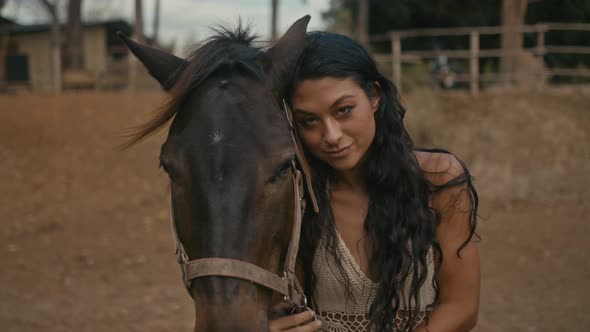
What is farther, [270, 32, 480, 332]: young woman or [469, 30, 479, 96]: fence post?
[469, 30, 479, 96]: fence post

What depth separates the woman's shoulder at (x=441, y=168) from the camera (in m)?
2.36

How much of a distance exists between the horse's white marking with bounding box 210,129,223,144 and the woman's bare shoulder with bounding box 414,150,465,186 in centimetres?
93

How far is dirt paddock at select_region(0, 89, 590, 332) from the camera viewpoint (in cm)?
643

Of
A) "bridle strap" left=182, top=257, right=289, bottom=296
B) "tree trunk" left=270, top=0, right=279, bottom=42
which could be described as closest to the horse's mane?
"bridle strap" left=182, top=257, right=289, bottom=296

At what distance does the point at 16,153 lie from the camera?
11.0 m

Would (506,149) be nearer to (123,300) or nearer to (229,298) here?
(123,300)

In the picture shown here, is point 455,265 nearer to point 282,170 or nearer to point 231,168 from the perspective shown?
point 282,170

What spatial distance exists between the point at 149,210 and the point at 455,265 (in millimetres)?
8324

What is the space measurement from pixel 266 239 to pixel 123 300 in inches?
209

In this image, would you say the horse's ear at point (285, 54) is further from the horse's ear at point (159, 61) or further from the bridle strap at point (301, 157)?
the horse's ear at point (159, 61)

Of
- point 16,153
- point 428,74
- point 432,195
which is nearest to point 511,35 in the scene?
point 428,74

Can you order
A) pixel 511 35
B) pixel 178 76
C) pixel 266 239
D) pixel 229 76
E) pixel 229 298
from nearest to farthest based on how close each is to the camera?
pixel 229 298 < pixel 266 239 < pixel 229 76 < pixel 178 76 < pixel 511 35

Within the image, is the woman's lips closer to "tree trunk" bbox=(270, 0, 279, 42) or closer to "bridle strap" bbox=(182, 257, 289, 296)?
"bridle strap" bbox=(182, 257, 289, 296)

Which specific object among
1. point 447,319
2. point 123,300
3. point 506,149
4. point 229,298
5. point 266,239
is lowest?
point 123,300
